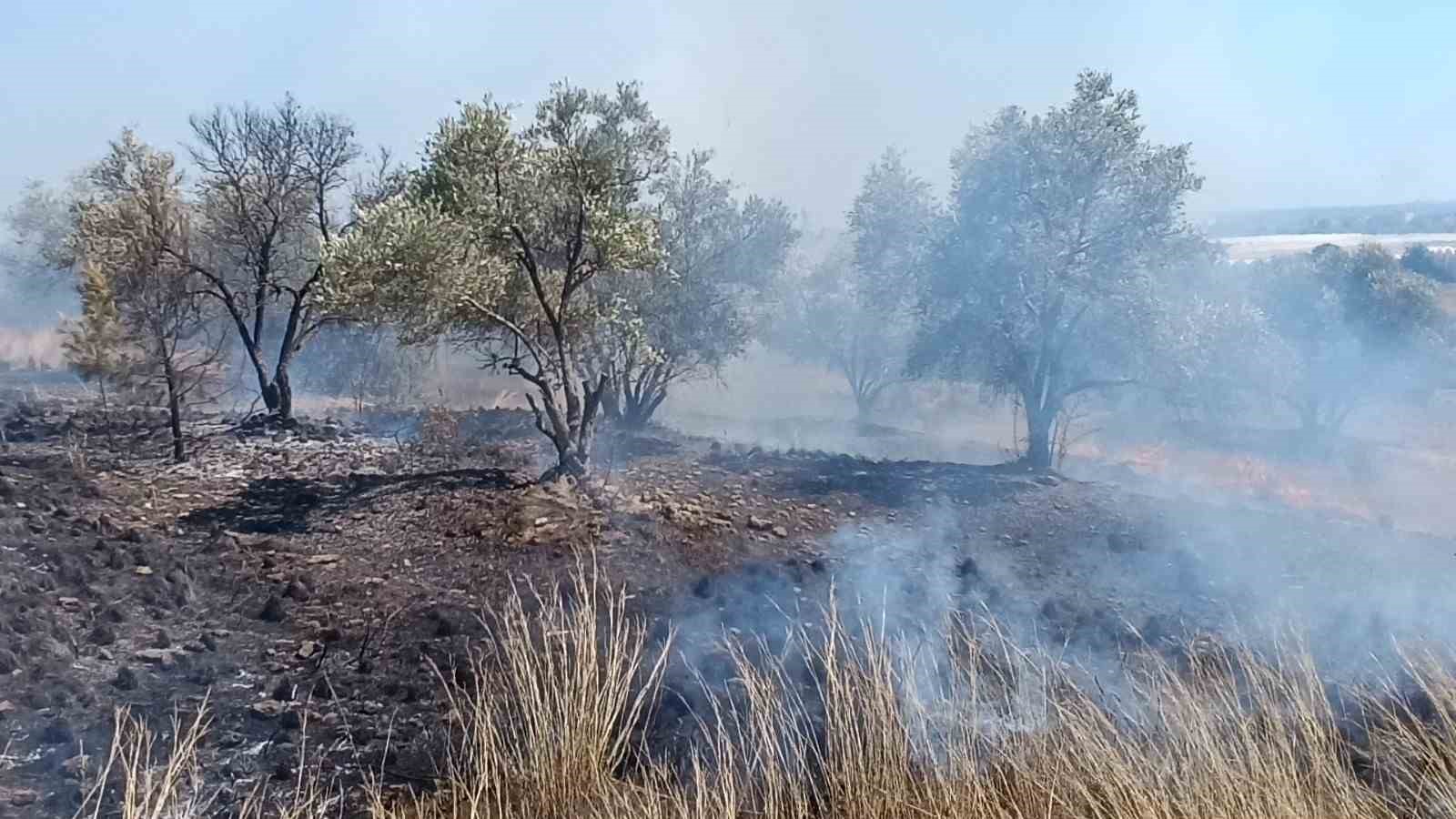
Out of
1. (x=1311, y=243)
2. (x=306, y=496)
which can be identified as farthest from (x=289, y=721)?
(x=1311, y=243)

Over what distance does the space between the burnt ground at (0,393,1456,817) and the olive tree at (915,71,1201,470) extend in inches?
118

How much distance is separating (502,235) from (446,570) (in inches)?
145

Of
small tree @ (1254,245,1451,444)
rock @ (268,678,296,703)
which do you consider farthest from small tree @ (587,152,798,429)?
small tree @ (1254,245,1451,444)

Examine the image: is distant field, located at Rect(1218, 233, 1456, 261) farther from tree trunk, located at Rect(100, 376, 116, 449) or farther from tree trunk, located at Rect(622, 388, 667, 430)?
tree trunk, located at Rect(100, 376, 116, 449)

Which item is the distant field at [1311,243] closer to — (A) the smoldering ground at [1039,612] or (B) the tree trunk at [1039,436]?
(B) the tree trunk at [1039,436]

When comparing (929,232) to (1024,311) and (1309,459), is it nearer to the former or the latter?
(1024,311)

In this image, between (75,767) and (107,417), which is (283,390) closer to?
(107,417)

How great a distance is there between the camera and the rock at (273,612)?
313 inches

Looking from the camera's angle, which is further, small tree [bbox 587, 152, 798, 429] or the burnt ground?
small tree [bbox 587, 152, 798, 429]

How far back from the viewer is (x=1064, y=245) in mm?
14875

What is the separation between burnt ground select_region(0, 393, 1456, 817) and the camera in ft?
21.2

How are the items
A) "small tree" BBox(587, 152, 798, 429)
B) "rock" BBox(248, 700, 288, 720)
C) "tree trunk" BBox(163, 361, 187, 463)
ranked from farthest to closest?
1. "small tree" BBox(587, 152, 798, 429)
2. "tree trunk" BBox(163, 361, 187, 463)
3. "rock" BBox(248, 700, 288, 720)

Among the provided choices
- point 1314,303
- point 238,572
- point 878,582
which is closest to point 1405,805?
point 878,582

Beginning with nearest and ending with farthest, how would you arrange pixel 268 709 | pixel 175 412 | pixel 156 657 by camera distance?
pixel 268 709 < pixel 156 657 < pixel 175 412
